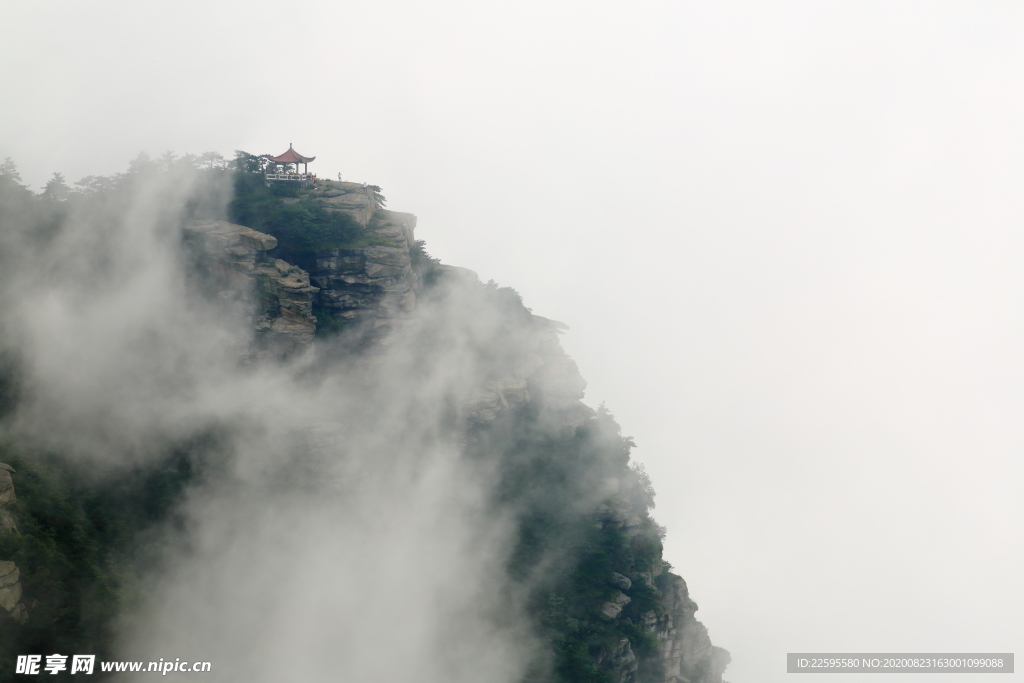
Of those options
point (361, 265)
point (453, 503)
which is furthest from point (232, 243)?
point (453, 503)

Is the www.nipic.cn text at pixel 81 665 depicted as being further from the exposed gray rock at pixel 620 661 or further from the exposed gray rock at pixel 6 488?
the exposed gray rock at pixel 620 661

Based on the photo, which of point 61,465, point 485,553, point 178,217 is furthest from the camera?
point 485,553

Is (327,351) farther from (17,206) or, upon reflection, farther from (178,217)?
(17,206)

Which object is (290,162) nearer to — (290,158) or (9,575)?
(290,158)

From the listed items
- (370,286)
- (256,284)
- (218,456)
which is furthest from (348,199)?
(218,456)

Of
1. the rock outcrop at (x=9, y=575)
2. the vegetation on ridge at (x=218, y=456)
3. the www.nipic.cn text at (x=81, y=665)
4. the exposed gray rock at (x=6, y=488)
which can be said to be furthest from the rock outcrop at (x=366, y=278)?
the www.nipic.cn text at (x=81, y=665)

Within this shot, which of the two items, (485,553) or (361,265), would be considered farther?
(485,553)
